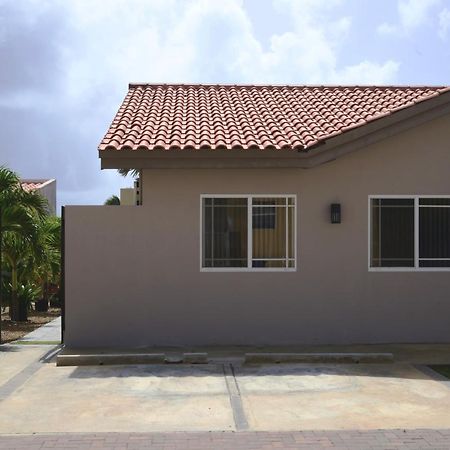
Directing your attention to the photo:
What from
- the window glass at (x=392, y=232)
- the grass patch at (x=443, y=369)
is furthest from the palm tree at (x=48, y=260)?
the grass patch at (x=443, y=369)

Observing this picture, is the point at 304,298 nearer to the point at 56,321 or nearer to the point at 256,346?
the point at 256,346

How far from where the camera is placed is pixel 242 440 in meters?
6.34

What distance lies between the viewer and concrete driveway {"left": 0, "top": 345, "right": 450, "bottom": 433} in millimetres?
6910

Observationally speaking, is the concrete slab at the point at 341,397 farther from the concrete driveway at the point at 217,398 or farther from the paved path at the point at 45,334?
the paved path at the point at 45,334

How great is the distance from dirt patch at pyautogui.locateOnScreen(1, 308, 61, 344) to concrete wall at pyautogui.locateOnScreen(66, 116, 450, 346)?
3.20 metres

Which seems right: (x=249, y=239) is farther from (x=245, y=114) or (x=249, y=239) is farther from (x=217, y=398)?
(x=217, y=398)

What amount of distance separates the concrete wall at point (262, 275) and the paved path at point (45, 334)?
2.31 metres

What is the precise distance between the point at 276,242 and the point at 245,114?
9.60ft

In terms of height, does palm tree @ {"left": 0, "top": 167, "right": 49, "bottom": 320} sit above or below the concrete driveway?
above

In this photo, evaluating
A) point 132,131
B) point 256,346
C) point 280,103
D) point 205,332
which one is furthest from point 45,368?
point 280,103

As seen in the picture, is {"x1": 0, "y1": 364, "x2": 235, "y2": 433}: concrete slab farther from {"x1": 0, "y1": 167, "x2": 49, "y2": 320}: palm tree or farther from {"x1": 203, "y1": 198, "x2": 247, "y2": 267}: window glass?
{"x1": 0, "y1": 167, "x2": 49, "y2": 320}: palm tree

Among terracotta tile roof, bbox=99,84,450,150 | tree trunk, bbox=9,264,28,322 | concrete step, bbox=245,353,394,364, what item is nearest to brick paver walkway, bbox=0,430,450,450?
concrete step, bbox=245,353,394,364

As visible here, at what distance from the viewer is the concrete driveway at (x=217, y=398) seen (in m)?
6.91

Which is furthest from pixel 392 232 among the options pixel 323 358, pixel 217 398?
pixel 217 398
